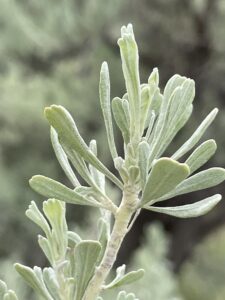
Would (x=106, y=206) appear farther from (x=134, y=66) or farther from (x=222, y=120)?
(x=222, y=120)

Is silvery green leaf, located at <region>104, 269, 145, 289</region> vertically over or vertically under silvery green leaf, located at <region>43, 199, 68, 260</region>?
under

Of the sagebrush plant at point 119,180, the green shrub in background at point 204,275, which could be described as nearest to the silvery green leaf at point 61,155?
the sagebrush plant at point 119,180

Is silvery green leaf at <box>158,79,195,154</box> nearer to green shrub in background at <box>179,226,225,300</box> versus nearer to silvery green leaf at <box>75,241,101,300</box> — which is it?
silvery green leaf at <box>75,241,101,300</box>

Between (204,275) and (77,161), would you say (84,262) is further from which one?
(204,275)

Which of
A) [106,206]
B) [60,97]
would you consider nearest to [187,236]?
[60,97]

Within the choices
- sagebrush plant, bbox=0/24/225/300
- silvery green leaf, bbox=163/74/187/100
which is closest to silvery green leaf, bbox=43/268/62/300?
sagebrush plant, bbox=0/24/225/300

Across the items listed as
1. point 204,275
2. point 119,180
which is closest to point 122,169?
point 119,180

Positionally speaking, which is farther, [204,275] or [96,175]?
[204,275]
